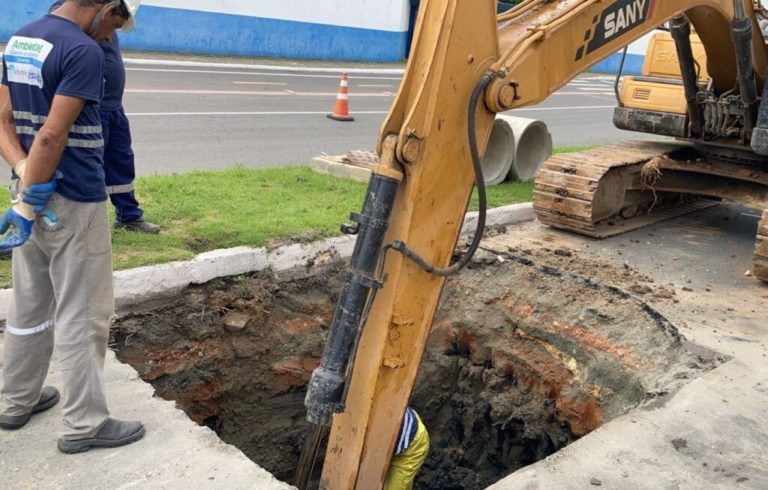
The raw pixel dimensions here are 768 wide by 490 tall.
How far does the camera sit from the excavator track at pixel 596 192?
296 inches

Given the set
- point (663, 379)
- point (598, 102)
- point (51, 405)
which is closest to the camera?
point (51, 405)

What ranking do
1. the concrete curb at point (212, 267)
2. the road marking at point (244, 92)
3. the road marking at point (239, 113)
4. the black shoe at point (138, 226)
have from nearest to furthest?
the concrete curb at point (212, 267) < the black shoe at point (138, 226) < the road marking at point (239, 113) < the road marking at point (244, 92)

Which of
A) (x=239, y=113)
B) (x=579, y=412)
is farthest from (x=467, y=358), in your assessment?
(x=239, y=113)

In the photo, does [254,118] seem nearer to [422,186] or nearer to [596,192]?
[596,192]

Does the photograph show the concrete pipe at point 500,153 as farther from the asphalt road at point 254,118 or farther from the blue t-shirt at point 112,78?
the blue t-shirt at point 112,78

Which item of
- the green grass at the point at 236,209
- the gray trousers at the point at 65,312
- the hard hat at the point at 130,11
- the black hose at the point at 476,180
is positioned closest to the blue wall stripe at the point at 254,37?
the green grass at the point at 236,209

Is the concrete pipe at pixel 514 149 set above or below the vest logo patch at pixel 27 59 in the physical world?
below

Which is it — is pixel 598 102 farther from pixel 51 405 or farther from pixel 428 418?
pixel 51 405

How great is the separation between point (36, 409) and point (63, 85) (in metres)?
1.68

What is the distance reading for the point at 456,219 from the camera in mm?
3650

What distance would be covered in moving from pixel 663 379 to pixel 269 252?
2.93 meters

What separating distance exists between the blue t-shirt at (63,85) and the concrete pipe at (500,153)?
246 inches

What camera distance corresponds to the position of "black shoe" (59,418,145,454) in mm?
3598

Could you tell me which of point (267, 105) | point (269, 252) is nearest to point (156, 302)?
point (269, 252)
